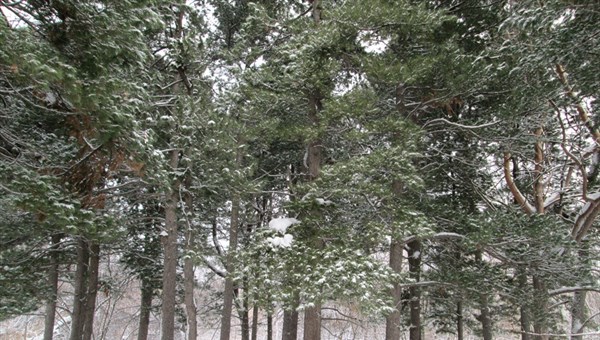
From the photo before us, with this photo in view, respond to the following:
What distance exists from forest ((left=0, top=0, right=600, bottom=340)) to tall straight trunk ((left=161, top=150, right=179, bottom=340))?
39 mm

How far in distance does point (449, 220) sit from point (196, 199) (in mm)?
5811

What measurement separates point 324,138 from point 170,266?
4088 millimetres

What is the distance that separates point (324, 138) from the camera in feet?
26.2

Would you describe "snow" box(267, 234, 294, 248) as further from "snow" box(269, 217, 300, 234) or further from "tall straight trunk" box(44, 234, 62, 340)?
"tall straight trunk" box(44, 234, 62, 340)

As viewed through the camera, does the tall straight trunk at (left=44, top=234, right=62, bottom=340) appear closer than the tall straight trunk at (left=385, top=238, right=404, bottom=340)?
No

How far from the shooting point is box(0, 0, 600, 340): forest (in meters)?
4.54

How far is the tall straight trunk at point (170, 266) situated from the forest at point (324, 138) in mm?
39

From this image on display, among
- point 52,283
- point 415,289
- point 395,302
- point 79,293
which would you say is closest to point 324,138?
point 395,302

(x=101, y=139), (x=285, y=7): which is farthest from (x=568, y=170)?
(x=101, y=139)

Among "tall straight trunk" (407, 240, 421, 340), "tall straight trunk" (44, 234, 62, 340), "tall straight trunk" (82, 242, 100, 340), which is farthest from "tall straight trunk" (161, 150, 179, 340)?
"tall straight trunk" (407, 240, 421, 340)

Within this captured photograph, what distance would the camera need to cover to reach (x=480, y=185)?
9.16 m

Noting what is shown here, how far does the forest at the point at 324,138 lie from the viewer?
4.54 metres

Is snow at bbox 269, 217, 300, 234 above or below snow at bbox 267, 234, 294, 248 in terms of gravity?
above

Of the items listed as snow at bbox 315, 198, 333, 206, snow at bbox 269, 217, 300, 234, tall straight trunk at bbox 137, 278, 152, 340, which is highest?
snow at bbox 315, 198, 333, 206
